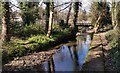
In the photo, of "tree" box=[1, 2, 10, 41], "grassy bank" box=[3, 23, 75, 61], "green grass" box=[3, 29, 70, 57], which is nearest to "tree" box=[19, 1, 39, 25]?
"grassy bank" box=[3, 23, 75, 61]

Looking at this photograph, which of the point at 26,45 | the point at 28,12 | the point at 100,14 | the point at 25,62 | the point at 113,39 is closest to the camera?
the point at 25,62

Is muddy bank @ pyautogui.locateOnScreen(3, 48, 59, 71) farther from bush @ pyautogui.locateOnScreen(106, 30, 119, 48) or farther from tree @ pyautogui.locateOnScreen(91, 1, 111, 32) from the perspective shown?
tree @ pyautogui.locateOnScreen(91, 1, 111, 32)

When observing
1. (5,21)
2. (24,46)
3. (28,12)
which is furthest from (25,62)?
(28,12)

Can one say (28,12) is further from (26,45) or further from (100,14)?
(100,14)

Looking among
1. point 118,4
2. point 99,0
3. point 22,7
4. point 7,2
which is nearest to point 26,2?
point 22,7

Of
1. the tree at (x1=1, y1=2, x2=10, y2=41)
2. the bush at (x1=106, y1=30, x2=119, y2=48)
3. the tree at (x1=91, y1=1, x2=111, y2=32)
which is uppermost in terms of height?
the tree at (x1=1, y1=2, x2=10, y2=41)

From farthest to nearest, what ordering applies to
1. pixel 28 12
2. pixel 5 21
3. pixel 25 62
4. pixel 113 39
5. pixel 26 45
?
pixel 28 12, pixel 26 45, pixel 113 39, pixel 5 21, pixel 25 62

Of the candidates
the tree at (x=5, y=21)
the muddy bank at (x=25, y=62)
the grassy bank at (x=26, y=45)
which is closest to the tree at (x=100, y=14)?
the grassy bank at (x=26, y=45)

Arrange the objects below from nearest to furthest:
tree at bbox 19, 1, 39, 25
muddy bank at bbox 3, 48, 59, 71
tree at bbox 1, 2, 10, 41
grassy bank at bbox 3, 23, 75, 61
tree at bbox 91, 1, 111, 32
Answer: muddy bank at bbox 3, 48, 59, 71
grassy bank at bbox 3, 23, 75, 61
tree at bbox 1, 2, 10, 41
tree at bbox 19, 1, 39, 25
tree at bbox 91, 1, 111, 32

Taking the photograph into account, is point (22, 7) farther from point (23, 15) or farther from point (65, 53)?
point (65, 53)

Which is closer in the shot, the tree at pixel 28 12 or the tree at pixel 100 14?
the tree at pixel 28 12

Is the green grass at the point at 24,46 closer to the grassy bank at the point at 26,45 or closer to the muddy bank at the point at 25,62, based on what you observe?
the grassy bank at the point at 26,45

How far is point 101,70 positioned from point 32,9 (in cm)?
2080

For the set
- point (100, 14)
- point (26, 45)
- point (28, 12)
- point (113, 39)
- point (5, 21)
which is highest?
point (5, 21)
